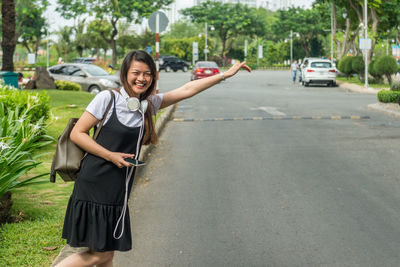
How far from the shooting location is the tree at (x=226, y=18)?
3602 inches

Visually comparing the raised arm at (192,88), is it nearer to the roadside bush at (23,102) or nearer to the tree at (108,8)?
the roadside bush at (23,102)

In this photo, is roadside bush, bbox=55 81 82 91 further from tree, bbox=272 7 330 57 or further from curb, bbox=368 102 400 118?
tree, bbox=272 7 330 57

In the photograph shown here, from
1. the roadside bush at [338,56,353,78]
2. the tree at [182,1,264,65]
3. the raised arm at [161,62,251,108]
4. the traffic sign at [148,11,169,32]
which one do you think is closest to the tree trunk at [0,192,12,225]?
the raised arm at [161,62,251,108]

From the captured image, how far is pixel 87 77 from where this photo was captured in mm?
26391

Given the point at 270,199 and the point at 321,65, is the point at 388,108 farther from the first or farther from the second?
the point at 321,65

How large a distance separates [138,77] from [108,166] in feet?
1.83

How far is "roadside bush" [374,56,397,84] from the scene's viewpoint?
33.9 m

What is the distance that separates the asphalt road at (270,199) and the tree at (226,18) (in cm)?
7819

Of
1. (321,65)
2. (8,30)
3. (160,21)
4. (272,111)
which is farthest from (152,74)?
(321,65)

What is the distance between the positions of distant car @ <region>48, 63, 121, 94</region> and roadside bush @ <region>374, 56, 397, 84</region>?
1533 cm

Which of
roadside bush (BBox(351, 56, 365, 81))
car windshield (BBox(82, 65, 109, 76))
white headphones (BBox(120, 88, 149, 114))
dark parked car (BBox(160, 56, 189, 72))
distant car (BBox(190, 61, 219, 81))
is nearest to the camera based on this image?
white headphones (BBox(120, 88, 149, 114))

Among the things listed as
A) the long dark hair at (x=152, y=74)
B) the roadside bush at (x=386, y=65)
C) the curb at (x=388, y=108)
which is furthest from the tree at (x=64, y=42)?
the long dark hair at (x=152, y=74)

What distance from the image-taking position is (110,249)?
3766mm

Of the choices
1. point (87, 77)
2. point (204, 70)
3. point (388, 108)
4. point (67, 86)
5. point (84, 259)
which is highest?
point (204, 70)
